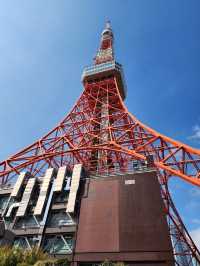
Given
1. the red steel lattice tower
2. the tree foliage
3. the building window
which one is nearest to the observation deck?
the red steel lattice tower

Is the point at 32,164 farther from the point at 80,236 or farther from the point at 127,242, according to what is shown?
the point at 127,242

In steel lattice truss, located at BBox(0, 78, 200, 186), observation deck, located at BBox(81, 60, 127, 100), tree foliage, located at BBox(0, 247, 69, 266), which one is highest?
observation deck, located at BBox(81, 60, 127, 100)

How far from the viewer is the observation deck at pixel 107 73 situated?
30.7m

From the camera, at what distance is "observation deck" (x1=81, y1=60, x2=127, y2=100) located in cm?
3070

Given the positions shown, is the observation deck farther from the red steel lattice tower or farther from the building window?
the building window

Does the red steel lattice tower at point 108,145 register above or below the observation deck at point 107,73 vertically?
below

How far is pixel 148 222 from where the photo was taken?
42.5ft

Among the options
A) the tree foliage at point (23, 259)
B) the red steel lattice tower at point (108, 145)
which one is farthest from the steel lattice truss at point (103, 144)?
the tree foliage at point (23, 259)

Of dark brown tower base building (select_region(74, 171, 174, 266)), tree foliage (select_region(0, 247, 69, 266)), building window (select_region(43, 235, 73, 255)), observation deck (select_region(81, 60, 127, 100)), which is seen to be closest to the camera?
tree foliage (select_region(0, 247, 69, 266))

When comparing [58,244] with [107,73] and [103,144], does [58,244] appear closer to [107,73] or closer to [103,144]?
[103,144]

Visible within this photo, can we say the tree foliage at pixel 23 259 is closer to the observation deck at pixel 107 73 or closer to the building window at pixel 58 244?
the building window at pixel 58 244

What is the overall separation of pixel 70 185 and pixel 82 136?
7.39 meters

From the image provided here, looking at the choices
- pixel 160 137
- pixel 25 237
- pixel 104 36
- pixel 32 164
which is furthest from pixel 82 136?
pixel 104 36

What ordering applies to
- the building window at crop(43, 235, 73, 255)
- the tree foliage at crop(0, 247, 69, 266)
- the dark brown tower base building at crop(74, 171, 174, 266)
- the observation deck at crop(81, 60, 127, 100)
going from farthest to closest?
1. the observation deck at crop(81, 60, 127, 100)
2. the building window at crop(43, 235, 73, 255)
3. the dark brown tower base building at crop(74, 171, 174, 266)
4. the tree foliage at crop(0, 247, 69, 266)
